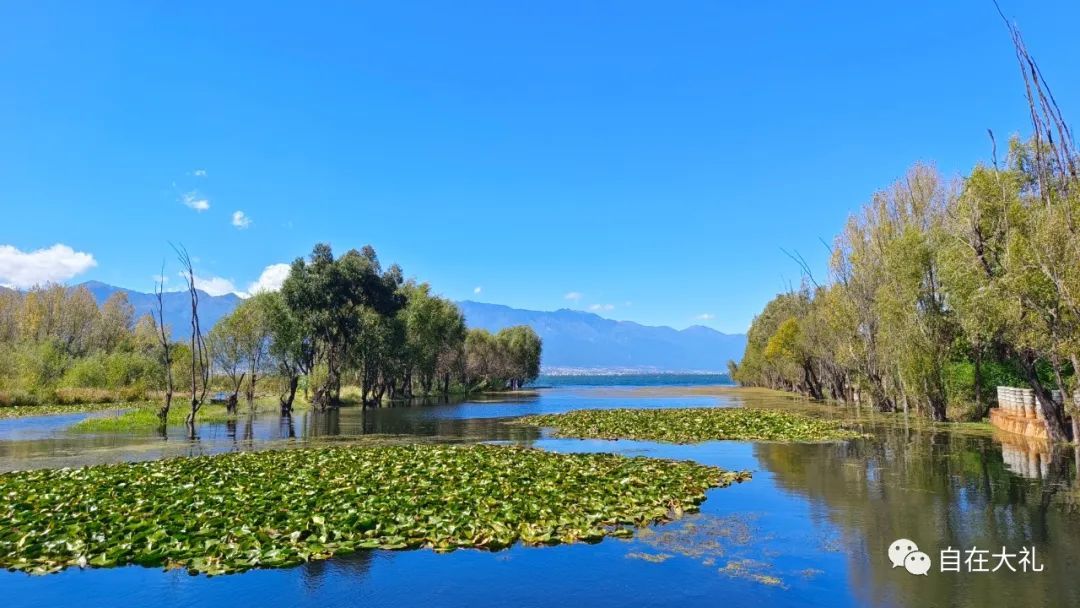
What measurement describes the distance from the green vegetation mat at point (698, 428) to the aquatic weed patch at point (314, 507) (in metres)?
10.2

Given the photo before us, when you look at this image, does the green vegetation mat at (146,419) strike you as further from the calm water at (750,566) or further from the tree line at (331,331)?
the calm water at (750,566)

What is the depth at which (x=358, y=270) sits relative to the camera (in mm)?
59125

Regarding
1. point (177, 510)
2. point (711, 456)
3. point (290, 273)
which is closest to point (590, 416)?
point (711, 456)

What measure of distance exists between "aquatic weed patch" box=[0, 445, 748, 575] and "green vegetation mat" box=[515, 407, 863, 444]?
1023 centimetres

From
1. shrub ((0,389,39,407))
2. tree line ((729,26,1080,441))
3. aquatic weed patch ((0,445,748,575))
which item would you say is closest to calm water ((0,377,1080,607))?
aquatic weed patch ((0,445,748,575))

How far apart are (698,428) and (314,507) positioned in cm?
2162

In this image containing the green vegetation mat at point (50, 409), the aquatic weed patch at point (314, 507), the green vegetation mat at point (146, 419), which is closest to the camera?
the aquatic weed patch at point (314, 507)

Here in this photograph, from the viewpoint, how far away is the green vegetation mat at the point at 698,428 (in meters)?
27.9

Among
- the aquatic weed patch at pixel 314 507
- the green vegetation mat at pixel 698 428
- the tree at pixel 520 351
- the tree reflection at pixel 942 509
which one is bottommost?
the green vegetation mat at pixel 698 428

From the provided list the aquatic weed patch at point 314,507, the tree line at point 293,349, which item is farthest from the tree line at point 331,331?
the aquatic weed patch at point 314,507

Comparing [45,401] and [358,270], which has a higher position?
[358,270]

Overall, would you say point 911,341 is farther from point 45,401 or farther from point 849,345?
point 45,401

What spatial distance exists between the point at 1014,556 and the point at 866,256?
35.6 m

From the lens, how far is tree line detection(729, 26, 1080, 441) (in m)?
19.7
